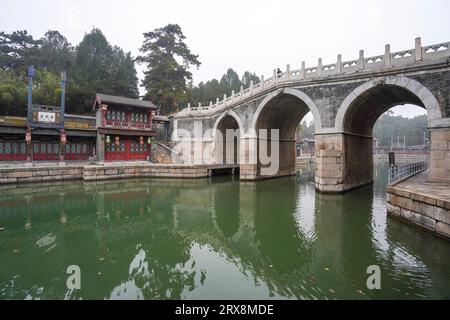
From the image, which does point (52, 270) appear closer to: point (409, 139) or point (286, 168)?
point (286, 168)

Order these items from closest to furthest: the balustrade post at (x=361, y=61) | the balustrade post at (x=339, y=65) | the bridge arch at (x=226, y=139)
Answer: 1. the balustrade post at (x=361, y=61)
2. the balustrade post at (x=339, y=65)
3. the bridge arch at (x=226, y=139)

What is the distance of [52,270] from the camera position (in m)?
5.38

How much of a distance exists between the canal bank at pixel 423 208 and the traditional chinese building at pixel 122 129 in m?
21.9

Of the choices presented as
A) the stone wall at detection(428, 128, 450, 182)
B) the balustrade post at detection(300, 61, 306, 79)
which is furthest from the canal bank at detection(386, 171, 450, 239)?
the balustrade post at detection(300, 61, 306, 79)

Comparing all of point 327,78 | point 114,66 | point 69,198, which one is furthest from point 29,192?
point 114,66

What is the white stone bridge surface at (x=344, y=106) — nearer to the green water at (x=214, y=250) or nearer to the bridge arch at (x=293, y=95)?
the bridge arch at (x=293, y=95)

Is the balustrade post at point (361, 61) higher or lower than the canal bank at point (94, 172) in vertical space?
higher

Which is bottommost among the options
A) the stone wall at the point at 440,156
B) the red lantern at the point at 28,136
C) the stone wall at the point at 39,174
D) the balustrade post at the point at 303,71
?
the stone wall at the point at 39,174

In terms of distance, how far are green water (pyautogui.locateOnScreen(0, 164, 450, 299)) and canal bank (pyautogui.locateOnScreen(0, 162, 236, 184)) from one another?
5.59 meters

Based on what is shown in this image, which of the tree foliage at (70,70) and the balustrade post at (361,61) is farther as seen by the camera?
the tree foliage at (70,70)

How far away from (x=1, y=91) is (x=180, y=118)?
16976 millimetres

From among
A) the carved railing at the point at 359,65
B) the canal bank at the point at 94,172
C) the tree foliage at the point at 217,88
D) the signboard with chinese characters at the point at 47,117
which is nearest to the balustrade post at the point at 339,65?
the carved railing at the point at 359,65

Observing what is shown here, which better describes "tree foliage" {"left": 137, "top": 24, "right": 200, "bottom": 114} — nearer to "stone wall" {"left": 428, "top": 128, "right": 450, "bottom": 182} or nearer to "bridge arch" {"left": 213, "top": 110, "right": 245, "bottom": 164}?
"bridge arch" {"left": 213, "top": 110, "right": 245, "bottom": 164}

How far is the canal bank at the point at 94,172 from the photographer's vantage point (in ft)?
55.8
